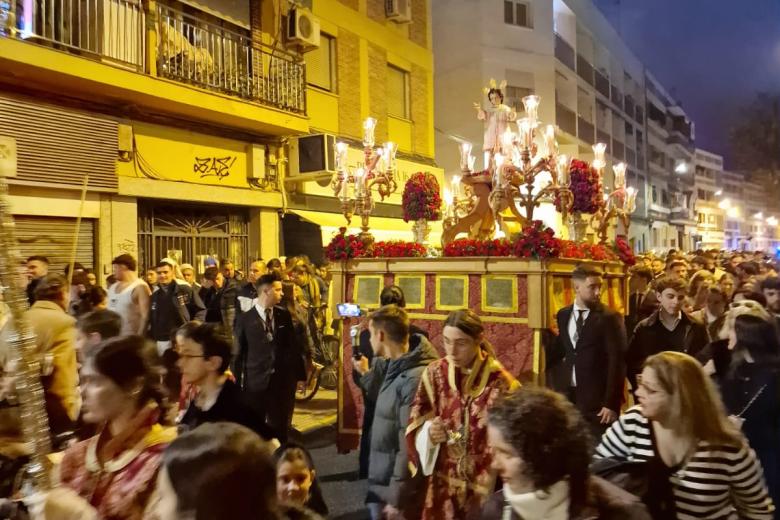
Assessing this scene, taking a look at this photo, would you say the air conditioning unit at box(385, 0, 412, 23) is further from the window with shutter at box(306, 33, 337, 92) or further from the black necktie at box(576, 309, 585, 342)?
the black necktie at box(576, 309, 585, 342)

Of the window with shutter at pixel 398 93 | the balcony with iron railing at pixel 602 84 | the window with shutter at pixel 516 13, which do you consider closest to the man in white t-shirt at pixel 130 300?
the window with shutter at pixel 398 93

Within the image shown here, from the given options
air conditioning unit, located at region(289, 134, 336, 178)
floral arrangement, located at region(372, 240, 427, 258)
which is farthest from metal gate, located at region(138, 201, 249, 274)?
floral arrangement, located at region(372, 240, 427, 258)

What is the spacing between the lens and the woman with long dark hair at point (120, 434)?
2252 mm

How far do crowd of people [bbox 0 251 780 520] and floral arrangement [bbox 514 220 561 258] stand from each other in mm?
868

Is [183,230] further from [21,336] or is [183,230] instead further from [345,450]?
[21,336]

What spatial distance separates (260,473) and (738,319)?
3.40 meters

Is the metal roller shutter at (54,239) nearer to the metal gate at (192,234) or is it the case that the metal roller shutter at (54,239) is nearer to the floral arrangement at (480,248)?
the metal gate at (192,234)

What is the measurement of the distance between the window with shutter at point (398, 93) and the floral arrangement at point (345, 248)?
11.9 metres

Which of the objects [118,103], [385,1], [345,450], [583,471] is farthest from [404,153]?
[583,471]

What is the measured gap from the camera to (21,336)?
1934 mm

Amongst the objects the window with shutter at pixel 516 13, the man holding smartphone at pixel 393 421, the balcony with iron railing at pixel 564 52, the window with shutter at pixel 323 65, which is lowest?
the man holding smartphone at pixel 393 421

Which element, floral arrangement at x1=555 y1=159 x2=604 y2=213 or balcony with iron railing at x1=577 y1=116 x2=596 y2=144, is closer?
floral arrangement at x1=555 y1=159 x2=604 y2=213

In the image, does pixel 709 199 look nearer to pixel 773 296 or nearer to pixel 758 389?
pixel 773 296

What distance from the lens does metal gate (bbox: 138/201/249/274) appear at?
41.1ft
